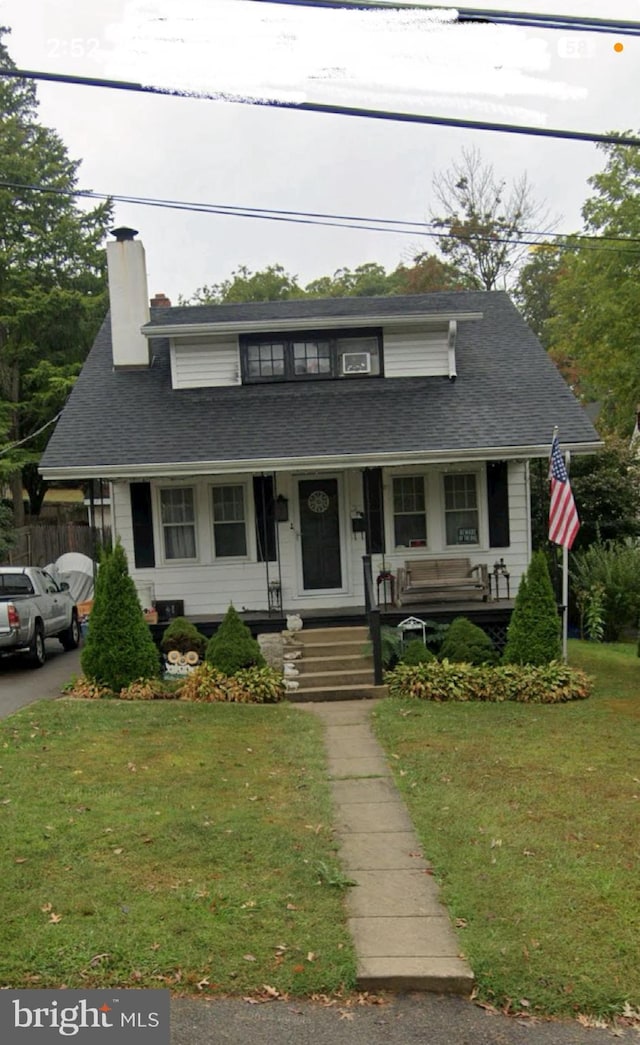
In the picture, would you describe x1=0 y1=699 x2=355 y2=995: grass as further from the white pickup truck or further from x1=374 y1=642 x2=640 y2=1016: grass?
the white pickup truck

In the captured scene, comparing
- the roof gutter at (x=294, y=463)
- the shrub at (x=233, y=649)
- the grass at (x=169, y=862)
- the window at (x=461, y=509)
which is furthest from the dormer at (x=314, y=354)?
the grass at (x=169, y=862)

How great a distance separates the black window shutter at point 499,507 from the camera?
13359mm

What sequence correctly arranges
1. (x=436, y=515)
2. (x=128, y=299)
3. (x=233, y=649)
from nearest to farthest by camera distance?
(x=233, y=649), (x=436, y=515), (x=128, y=299)

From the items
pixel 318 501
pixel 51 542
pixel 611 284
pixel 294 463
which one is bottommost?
pixel 51 542

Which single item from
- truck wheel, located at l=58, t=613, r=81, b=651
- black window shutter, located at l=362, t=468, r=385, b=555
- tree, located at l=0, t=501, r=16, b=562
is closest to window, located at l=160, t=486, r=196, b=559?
black window shutter, located at l=362, t=468, r=385, b=555

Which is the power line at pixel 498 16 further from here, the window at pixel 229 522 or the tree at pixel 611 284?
the tree at pixel 611 284

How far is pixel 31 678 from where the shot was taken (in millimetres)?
13031

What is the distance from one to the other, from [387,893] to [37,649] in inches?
403

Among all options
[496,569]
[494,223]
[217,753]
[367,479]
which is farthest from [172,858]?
[494,223]

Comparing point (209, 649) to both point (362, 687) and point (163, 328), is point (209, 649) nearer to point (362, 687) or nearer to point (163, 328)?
point (362, 687)

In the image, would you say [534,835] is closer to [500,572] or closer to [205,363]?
[500,572]

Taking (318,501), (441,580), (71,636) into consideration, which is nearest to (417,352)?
(318,501)

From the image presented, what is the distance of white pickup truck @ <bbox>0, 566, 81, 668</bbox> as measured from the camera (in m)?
12.9

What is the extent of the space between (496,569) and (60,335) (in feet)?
60.0
